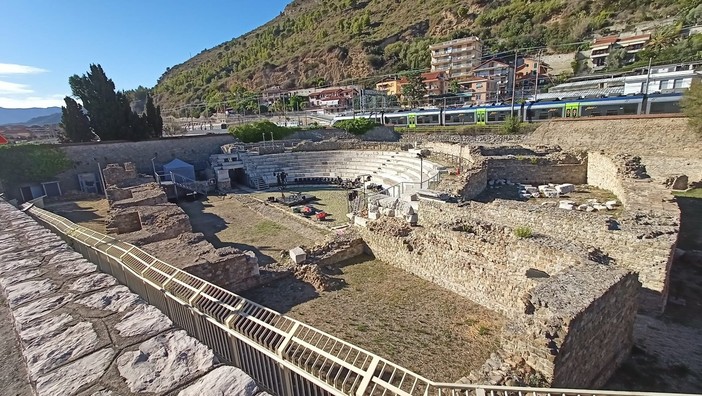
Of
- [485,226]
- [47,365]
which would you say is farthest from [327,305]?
[47,365]

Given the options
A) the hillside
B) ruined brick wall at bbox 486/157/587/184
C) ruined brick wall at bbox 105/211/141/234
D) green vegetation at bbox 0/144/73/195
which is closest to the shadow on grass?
ruined brick wall at bbox 105/211/141/234

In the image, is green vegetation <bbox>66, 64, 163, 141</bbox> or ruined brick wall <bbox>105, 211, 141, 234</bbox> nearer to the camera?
ruined brick wall <bbox>105, 211, 141, 234</bbox>

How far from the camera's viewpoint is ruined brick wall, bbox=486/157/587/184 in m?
21.7

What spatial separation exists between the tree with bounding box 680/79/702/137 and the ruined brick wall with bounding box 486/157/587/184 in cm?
733

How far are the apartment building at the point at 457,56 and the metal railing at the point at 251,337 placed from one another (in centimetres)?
8641

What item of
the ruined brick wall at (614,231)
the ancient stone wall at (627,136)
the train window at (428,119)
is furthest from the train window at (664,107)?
the ruined brick wall at (614,231)

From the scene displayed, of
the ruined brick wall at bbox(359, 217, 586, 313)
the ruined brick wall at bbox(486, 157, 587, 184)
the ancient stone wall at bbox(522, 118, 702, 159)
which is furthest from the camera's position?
the ancient stone wall at bbox(522, 118, 702, 159)

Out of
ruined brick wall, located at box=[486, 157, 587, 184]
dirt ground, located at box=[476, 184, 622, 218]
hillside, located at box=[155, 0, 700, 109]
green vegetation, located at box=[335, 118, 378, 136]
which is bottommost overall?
dirt ground, located at box=[476, 184, 622, 218]

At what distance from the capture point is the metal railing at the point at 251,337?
9.68 ft

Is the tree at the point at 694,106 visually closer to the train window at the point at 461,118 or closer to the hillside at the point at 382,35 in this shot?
the train window at the point at 461,118

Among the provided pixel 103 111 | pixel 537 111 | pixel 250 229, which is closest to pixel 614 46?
pixel 537 111

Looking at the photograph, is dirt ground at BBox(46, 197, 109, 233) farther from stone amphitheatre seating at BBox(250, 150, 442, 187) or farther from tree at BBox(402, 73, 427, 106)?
tree at BBox(402, 73, 427, 106)

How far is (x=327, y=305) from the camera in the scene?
30.0ft

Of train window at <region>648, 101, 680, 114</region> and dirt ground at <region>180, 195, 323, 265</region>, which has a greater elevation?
train window at <region>648, 101, 680, 114</region>
